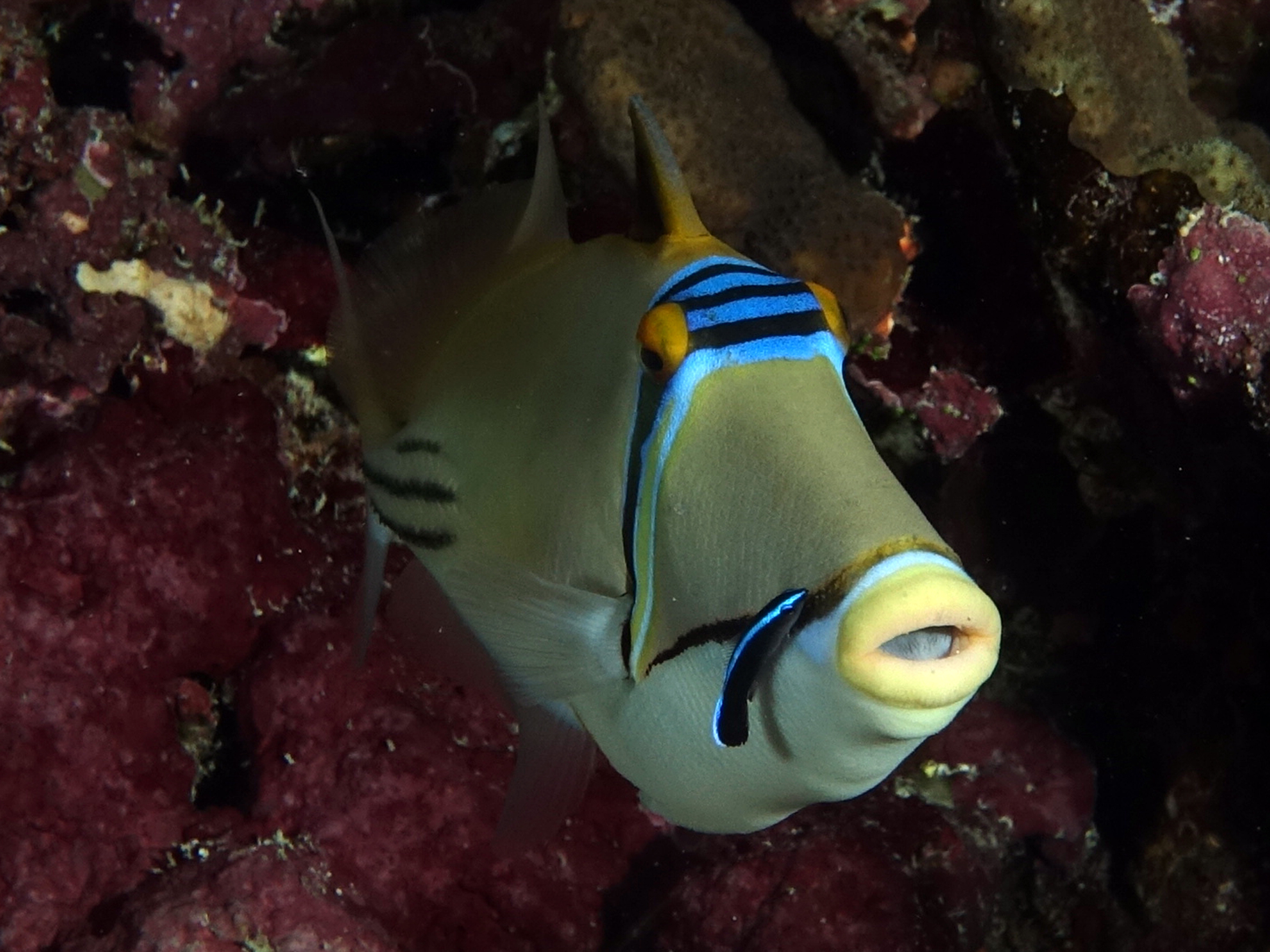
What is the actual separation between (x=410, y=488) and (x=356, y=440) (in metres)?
1.54

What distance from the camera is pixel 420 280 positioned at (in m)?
2.27

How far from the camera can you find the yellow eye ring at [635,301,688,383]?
5.01ft

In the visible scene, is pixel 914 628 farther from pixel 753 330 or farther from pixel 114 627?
pixel 114 627

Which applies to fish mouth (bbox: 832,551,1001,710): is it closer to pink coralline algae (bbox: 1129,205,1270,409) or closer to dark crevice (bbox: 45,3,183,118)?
pink coralline algae (bbox: 1129,205,1270,409)

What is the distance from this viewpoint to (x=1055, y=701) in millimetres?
4348

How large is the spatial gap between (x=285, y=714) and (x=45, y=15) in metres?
3.04

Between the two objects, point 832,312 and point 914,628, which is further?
point 832,312

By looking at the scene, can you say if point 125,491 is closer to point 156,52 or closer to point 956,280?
point 156,52

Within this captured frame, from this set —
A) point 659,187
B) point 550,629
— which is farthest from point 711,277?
point 550,629

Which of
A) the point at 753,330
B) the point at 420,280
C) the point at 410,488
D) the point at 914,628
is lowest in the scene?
the point at 410,488

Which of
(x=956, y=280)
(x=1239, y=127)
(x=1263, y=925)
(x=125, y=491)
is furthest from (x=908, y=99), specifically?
(x=1263, y=925)

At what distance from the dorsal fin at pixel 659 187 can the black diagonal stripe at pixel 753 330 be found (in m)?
0.34

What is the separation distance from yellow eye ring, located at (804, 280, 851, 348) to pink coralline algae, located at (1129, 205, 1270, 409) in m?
1.85

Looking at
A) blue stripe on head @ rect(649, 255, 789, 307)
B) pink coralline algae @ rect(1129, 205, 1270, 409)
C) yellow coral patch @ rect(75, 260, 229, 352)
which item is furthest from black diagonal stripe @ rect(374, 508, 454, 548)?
pink coralline algae @ rect(1129, 205, 1270, 409)
